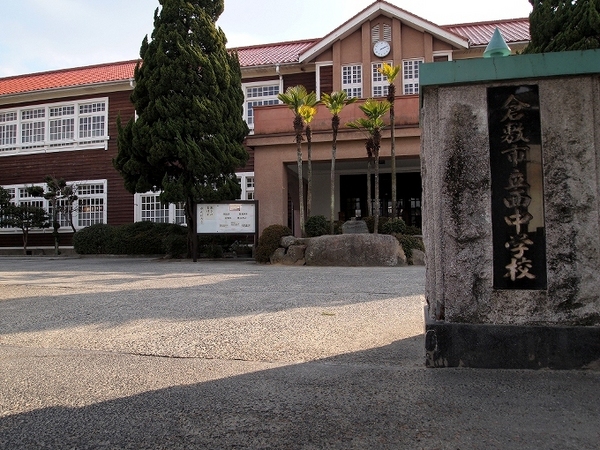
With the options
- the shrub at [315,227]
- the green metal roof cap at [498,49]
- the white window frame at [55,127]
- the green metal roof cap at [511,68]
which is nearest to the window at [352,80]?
the shrub at [315,227]

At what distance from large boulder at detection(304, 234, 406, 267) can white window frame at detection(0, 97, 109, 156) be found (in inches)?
548

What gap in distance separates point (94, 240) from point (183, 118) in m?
7.21

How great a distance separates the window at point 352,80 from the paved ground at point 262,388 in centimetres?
1467

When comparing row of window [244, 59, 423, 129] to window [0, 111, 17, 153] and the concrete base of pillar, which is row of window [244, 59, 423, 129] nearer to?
window [0, 111, 17, 153]

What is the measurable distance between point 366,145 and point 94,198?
13.6 metres

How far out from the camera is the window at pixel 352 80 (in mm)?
18609

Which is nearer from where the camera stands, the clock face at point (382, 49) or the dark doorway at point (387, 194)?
the clock face at point (382, 49)

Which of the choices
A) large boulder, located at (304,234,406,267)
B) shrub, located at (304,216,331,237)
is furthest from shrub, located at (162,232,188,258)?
large boulder, located at (304,234,406,267)

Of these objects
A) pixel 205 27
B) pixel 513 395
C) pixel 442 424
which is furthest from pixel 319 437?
pixel 205 27

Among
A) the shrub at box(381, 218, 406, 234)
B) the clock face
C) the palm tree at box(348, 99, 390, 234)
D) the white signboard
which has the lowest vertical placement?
the shrub at box(381, 218, 406, 234)

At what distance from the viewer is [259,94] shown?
20.5 m

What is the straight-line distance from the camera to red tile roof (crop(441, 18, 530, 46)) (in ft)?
58.0

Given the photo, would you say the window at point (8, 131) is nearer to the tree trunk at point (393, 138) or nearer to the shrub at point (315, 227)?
the shrub at point (315, 227)

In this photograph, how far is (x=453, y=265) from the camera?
325 cm
